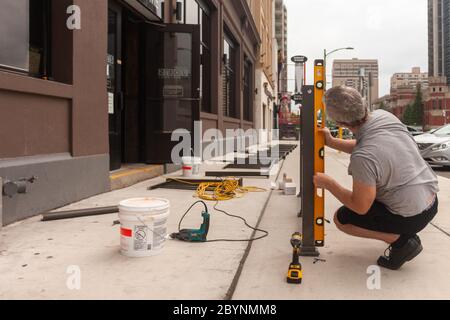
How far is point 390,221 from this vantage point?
308 cm

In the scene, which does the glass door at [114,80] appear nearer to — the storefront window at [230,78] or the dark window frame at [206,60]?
the dark window frame at [206,60]

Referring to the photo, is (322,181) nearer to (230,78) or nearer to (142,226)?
(142,226)

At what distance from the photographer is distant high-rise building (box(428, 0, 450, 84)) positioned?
12019cm

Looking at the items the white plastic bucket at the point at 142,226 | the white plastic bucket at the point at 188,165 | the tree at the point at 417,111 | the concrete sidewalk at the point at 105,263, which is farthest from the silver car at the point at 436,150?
the tree at the point at 417,111

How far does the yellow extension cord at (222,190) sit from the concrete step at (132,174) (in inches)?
51.7

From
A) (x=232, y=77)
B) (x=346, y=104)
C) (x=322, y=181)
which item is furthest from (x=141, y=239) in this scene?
(x=232, y=77)

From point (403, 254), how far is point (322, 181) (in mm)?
773

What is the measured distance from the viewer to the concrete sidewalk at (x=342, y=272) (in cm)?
266

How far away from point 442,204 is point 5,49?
594 centimetres

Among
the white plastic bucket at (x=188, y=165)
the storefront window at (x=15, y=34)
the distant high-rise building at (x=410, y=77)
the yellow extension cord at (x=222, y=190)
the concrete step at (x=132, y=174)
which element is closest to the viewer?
the storefront window at (x=15, y=34)

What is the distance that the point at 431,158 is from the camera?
1148 centimetres
